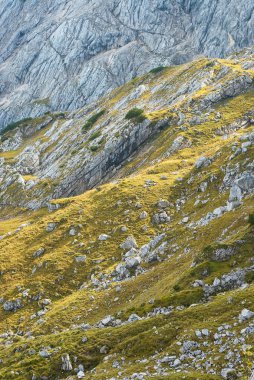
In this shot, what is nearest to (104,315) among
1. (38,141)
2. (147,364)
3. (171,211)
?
(147,364)

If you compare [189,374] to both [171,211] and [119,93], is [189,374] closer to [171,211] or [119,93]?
[171,211]

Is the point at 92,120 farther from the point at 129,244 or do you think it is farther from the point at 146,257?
the point at 146,257

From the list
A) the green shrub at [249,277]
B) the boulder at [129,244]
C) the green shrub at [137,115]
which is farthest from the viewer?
the green shrub at [137,115]

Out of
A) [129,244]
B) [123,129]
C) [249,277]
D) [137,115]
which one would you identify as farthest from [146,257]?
[137,115]

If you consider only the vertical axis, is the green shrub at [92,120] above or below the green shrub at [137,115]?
above

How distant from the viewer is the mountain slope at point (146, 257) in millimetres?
25562

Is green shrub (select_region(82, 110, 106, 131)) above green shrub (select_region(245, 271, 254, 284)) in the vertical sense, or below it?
above

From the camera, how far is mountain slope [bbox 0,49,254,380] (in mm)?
25562

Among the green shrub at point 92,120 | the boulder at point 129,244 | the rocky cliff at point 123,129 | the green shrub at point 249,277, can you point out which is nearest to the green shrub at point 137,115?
the rocky cliff at point 123,129

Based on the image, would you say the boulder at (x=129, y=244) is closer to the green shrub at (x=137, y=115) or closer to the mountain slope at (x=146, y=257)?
the mountain slope at (x=146, y=257)

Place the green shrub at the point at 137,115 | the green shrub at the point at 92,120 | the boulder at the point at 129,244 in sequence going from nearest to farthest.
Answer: the boulder at the point at 129,244
the green shrub at the point at 137,115
the green shrub at the point at 92,120

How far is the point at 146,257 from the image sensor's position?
152 feet

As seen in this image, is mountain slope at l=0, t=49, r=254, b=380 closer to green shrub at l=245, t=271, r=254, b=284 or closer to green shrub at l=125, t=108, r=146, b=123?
green shrub at l=245, t=271, r=254, b=284

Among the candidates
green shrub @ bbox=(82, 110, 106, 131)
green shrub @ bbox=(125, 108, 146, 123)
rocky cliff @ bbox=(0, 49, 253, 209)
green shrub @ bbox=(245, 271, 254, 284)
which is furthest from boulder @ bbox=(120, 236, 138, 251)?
green shrub @ bbox=(82, 110, 106, 131)
